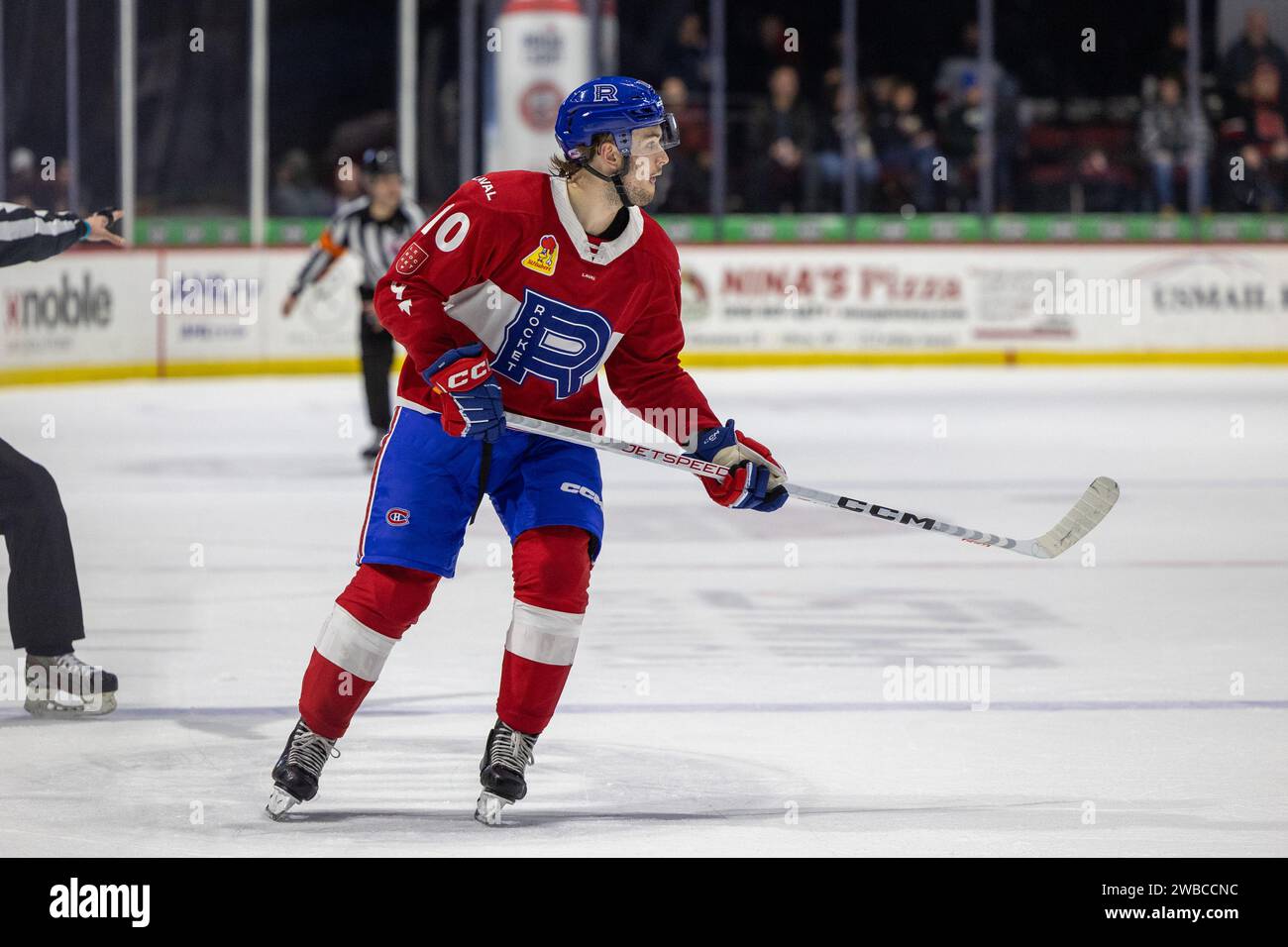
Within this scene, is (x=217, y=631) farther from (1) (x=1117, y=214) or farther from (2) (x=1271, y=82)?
(2) (x=1271, y=82)

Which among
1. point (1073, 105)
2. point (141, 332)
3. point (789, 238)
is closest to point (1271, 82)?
point (1073, 105)

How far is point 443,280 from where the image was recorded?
3.81 meters

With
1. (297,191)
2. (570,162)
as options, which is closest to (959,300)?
→ (297,191)

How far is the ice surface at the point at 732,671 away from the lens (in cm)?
379

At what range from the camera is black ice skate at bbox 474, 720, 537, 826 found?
12.5ft

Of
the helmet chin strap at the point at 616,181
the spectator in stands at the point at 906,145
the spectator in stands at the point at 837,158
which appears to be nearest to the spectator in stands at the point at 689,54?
the spectator in stands at the point at 837,158

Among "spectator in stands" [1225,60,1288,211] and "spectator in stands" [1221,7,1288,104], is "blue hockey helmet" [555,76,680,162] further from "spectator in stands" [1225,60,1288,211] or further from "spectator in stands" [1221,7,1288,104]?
"spectator in stands" [1221,7,1288,104]

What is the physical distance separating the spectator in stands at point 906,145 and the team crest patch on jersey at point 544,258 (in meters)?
12.7

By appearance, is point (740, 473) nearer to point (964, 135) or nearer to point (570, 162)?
point (570, 162)

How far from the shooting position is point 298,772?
12.5 ft

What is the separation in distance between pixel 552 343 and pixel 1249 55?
540 inches

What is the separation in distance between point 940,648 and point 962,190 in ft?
36.8

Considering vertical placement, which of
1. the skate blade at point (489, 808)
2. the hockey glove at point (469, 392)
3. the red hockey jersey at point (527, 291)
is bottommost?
the skate blade at point (489, 808)

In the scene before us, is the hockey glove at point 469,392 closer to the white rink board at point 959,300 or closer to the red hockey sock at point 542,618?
the red hockey sock at point 542,618
